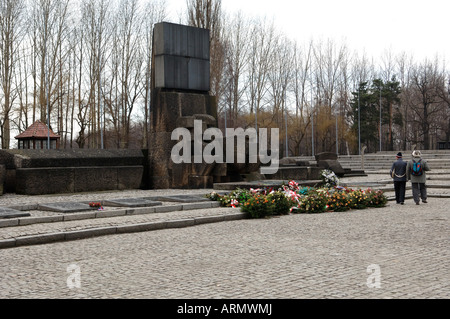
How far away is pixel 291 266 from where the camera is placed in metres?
6.40

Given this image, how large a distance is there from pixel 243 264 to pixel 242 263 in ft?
0.22

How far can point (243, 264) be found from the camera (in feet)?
21.5

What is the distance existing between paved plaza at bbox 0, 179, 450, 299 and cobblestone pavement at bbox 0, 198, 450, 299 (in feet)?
0.04

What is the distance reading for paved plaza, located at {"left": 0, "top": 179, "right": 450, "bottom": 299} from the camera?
5.20 meters

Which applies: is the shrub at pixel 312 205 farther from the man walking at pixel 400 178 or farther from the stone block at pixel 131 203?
the stone block at pixel 131 203

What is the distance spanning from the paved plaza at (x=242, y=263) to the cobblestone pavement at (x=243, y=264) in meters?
0.01

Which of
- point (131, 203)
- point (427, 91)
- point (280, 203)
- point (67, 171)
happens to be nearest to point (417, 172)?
point (280, 203)

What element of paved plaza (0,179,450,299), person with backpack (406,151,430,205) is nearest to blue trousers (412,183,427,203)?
person with backpack (406,151,430,205)

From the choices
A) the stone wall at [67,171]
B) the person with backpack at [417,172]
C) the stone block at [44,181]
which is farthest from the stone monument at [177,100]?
the person with backpack at [417,172]

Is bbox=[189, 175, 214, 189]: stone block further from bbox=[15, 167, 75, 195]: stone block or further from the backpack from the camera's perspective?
the backpack

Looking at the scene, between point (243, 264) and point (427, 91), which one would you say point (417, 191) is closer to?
point (243, 264)

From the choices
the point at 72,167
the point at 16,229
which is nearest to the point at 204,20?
the point at 72,167

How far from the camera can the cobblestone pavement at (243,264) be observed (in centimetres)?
521

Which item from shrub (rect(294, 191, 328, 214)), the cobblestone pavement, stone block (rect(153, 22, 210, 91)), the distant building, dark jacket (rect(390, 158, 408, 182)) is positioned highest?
stone block (rect(153, 22, 210, 91))
